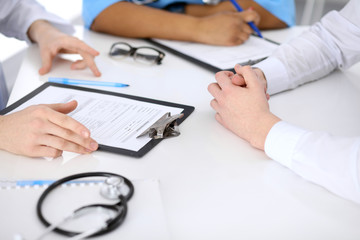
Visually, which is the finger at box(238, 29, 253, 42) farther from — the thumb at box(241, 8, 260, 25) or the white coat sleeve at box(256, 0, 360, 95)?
the white coat sleeve at box(256, 0, 360, 95)

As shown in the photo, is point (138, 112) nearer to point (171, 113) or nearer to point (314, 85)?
point (171, 113)

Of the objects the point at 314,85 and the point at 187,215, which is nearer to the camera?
the point at 187,215

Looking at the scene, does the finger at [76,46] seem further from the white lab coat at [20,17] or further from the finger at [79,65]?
the white lab coat at [20,17]

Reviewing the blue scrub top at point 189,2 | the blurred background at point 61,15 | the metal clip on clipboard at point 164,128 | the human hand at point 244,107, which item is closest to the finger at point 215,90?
the human hand at point 244,107

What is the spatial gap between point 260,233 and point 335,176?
18 cm

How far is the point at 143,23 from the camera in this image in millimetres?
1372

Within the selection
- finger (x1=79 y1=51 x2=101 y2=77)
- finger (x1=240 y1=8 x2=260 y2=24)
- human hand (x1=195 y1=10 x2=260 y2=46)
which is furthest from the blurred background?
finger (x1=240 y1=8 x2=260 y2=24)

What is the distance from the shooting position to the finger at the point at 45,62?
3.70 ft

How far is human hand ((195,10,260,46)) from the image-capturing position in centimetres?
131

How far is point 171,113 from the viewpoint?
0.90 m

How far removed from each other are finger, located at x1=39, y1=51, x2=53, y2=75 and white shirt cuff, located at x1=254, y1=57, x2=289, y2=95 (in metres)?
0.56

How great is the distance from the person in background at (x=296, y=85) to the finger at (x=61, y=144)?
0.30 metres

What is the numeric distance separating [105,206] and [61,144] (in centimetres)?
21

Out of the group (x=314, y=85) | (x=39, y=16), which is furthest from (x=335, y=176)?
(x=39, y=16)
